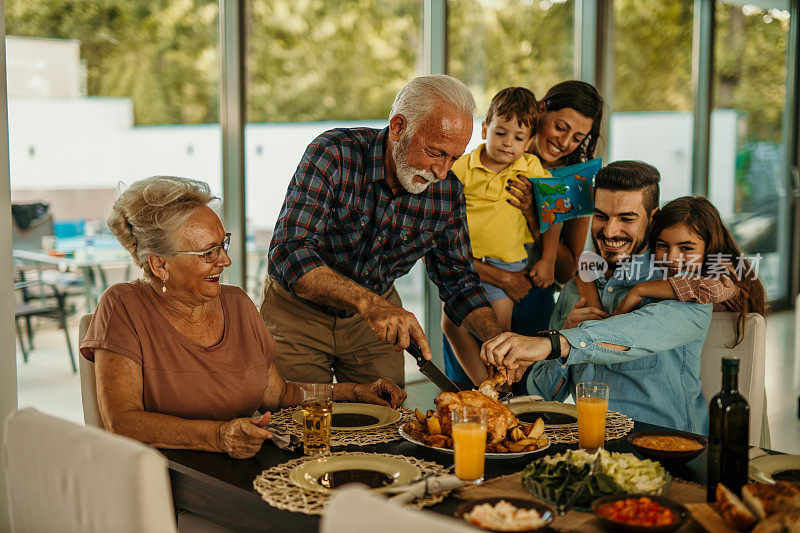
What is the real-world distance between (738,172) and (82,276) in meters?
5.92

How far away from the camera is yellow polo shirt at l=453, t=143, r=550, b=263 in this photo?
3.23m

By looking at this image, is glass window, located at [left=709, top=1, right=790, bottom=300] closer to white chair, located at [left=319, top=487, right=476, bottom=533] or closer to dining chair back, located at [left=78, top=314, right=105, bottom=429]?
dining chair back, located at [left=78, top=314, right=105, bottom=429]

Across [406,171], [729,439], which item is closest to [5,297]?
[406,171]

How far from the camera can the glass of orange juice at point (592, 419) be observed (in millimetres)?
1827

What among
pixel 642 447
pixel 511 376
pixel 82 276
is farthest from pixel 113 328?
pixel 82 276

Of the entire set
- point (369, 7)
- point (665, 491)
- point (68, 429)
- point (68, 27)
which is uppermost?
point (369, 7)

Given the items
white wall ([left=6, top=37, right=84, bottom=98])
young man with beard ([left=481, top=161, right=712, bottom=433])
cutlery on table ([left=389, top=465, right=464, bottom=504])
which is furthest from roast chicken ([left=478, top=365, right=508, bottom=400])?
white wall ([left=6, top=37, right=84, bottom=98])

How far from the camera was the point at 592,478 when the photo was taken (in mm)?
1548

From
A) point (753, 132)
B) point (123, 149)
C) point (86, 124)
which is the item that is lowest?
point (123, 149)

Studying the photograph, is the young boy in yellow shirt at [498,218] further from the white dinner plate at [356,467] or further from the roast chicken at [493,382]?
the white dinner plate at [356,467]

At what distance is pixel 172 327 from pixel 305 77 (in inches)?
101

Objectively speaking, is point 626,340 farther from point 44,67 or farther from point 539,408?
point 44,67

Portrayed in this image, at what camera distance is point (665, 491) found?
158cm

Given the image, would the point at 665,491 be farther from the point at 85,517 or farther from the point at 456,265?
the point at 456,265
